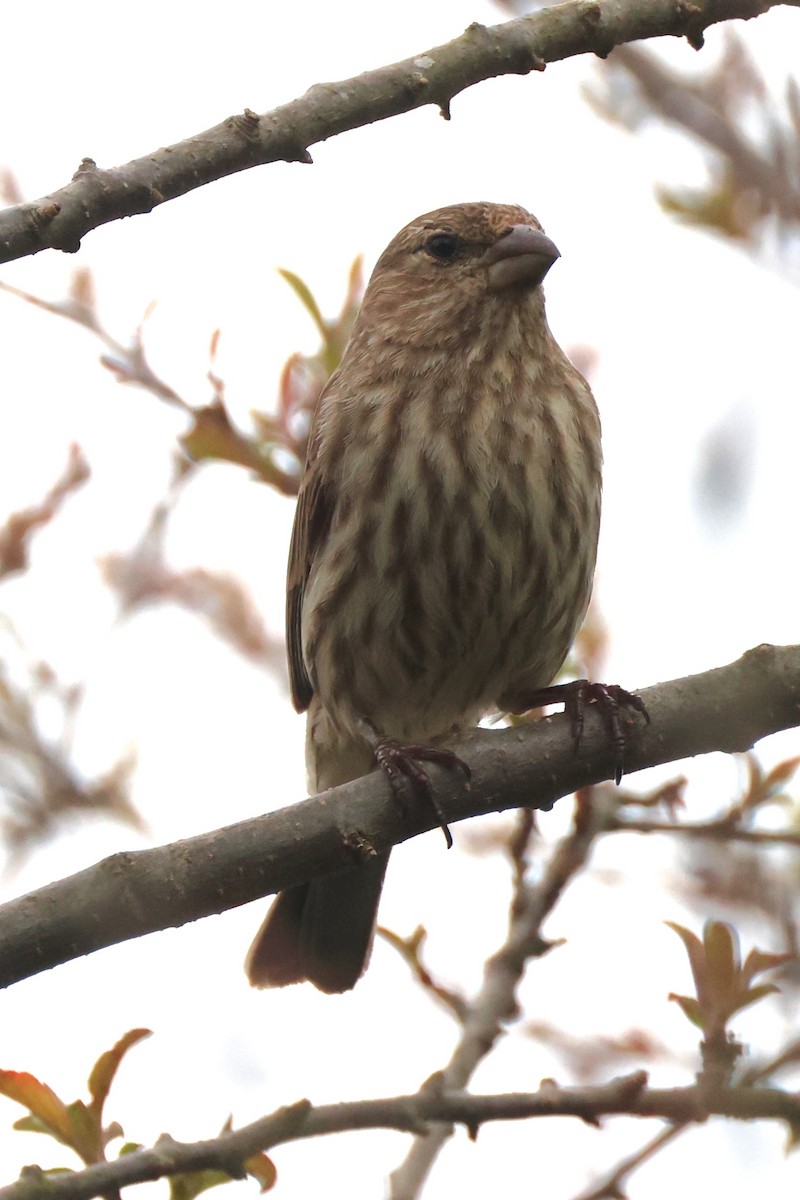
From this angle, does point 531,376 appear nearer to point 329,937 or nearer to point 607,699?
point 607,699

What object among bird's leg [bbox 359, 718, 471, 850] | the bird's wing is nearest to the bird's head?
the bird's wing

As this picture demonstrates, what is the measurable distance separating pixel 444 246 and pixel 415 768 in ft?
7.70

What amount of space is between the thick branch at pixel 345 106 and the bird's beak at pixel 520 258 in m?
1.64

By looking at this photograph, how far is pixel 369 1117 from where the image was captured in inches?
119

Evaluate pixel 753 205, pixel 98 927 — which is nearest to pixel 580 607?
pixel 753 205

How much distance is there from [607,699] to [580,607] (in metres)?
1.17

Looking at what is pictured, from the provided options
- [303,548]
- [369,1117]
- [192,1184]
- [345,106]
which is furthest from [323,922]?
[345,106]

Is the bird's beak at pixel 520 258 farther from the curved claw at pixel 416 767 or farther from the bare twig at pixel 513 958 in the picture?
the curved claw at pixel 416 767

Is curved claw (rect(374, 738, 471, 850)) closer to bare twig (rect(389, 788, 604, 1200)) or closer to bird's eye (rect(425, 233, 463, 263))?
bare twig (rect(389, 788, 604, 1200))

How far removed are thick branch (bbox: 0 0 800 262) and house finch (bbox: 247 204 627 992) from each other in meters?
1.72

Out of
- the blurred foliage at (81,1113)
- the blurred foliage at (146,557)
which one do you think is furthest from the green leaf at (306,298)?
the blurred foliage at (81,1113)

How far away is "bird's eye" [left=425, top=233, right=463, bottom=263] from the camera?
18.0 feet

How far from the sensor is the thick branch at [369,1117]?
9.63 feet

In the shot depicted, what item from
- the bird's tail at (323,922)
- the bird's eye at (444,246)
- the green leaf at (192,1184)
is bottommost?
the green leaf at (192,1184)
